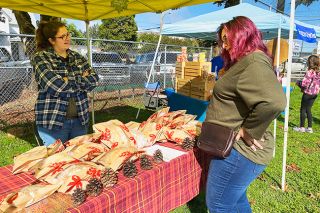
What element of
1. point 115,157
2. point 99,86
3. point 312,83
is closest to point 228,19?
point 312,83

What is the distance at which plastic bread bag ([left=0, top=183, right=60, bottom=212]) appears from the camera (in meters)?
1.36

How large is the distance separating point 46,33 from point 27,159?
1259mm

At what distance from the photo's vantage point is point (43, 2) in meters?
3.48

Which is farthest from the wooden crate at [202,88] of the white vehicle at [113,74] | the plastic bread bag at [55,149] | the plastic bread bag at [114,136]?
the white vehicle at [113,74]

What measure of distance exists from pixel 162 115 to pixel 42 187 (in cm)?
143

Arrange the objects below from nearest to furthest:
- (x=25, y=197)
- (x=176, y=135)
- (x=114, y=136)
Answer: (x=25, y=197), (x=114, y=136), (x=176, y=135)

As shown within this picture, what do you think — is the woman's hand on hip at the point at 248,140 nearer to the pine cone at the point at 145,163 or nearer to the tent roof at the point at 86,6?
the pine cone at the point at 145,163

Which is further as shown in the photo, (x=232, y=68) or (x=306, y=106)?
(x=306, y=106)

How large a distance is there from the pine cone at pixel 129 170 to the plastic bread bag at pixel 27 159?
1.87 feet

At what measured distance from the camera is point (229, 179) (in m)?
1.82

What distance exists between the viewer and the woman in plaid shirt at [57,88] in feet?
8.12

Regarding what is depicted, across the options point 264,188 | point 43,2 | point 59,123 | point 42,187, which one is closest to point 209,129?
point 42,187

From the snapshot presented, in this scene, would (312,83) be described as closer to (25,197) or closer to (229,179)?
(229,179)

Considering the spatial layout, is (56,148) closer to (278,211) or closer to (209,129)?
(209,129)
